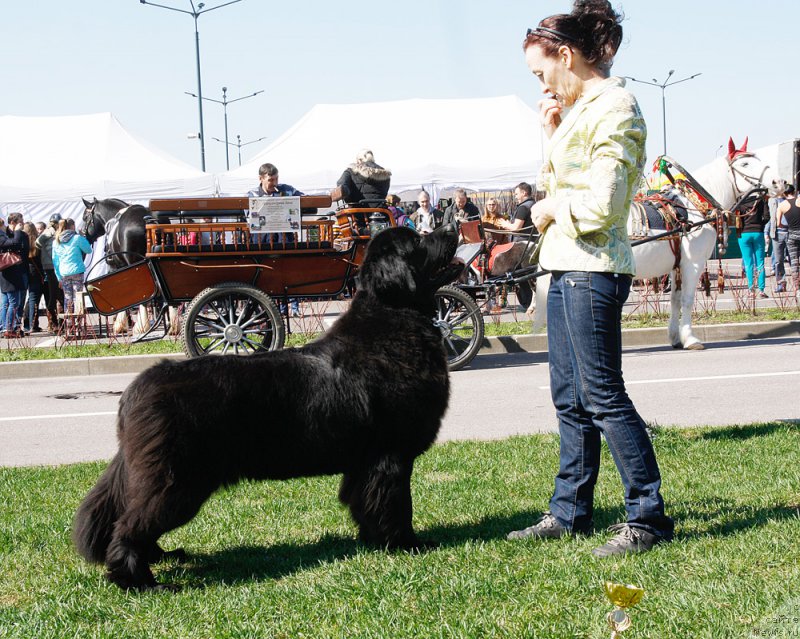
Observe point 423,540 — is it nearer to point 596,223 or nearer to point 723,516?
point 723,516

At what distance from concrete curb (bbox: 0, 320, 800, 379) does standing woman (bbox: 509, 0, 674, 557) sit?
7694 mm

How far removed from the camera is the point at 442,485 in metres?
5.14

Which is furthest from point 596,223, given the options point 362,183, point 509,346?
point 509,346

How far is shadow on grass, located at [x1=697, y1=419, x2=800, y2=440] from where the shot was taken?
6.11m

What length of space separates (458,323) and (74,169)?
15.7 m

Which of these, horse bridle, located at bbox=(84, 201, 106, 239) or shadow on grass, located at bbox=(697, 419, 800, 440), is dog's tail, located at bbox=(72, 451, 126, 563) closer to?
shadow on grass, located at bbox=(697, 419, 800, 440)

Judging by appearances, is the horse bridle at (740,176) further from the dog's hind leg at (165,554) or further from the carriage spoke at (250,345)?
the dog's hind leg at (165,554)

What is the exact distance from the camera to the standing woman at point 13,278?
A: 597 inches

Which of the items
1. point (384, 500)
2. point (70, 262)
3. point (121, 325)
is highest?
point (70, 262)

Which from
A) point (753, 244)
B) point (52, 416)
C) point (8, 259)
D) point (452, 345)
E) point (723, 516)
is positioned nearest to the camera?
point (723, 516)

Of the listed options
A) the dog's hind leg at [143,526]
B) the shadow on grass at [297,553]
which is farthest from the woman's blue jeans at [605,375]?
the dog's hind leg at [143,526]

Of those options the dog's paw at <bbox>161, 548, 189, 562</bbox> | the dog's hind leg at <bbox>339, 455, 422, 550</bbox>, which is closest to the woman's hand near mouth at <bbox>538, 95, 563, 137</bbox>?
the dog's hind leg at <bbox>339, 455, 422, 550</bbox>

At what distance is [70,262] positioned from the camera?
1515 centimetres

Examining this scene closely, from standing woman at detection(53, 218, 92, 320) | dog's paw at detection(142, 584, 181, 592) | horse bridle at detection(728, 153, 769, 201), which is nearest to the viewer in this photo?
dog's paw at detection(142, 584, 181, 592)
